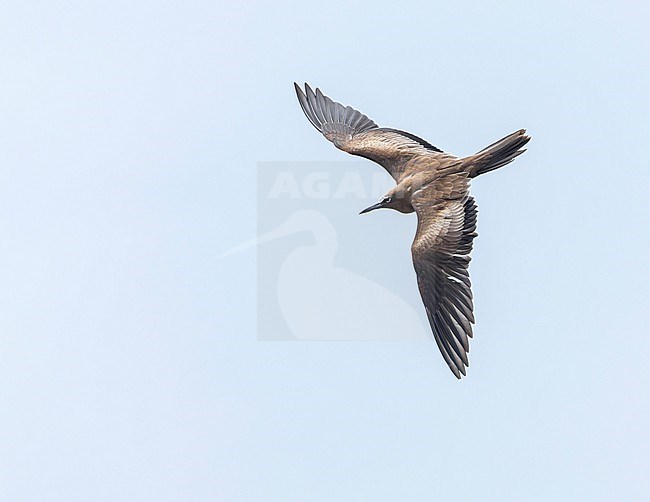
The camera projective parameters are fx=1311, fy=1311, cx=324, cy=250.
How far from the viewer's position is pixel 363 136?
29641 millimetres

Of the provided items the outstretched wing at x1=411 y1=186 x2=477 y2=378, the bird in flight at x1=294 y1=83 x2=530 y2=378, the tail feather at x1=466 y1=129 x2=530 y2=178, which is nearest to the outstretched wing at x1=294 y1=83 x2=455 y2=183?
the bird in flight at x1=294 y1=83 x2=530 y2=378

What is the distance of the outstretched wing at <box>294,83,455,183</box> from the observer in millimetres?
28000

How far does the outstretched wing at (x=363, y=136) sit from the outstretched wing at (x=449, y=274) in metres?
2.22

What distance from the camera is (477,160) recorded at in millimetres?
25375

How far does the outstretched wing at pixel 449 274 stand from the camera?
945 inches

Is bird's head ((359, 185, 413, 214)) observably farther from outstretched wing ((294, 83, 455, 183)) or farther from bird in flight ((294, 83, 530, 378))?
outstretched wing ((294, 83, 455, 183))

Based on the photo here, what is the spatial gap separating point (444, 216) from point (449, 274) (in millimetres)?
1296

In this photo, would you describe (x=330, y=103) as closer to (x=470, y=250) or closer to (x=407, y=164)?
(x=407, y=164)

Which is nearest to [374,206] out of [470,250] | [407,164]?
[407,164]

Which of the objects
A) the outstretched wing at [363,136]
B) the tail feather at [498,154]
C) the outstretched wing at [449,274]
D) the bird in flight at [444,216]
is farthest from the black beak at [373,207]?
→ the tail feather at [498,154]

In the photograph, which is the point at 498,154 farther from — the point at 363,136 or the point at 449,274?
the point at 363,136

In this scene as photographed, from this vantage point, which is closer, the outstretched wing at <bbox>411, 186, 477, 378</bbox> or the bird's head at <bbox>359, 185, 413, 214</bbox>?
Result: the outstretched wing at <bbox>411, 186, 477, 378</bbox>

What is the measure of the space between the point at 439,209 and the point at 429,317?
222cm

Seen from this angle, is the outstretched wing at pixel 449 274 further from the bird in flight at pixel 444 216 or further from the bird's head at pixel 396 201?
the bird's head at pixel 396 201
